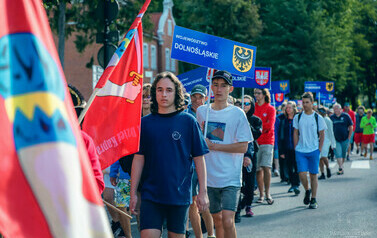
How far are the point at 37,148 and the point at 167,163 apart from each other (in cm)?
277

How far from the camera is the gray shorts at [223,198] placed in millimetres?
6391

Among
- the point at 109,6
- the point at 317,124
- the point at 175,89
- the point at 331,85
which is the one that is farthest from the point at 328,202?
the point at 331,85

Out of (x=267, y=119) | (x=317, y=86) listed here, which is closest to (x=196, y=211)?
(x=267, y=119)

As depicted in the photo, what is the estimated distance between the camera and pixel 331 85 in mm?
32406

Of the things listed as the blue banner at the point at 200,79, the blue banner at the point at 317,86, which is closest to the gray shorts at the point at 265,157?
the blue banner at the point at 200,79

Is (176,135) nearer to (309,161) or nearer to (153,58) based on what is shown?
(309,161)

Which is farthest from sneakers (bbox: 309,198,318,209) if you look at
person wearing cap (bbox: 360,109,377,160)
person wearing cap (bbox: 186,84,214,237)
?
person wearing cap (bbox: 360,109,377,160)

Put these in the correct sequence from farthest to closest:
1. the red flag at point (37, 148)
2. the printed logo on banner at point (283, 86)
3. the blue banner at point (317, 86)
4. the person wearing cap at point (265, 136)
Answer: the blue banner at point (317, 86) < the printed logo on banner at point (283, 86) < the person wearing cap at point (265, 136) < the red flag at point (37, 148)

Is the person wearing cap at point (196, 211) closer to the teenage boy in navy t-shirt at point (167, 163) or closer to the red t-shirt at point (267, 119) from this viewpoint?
the teenage boy in navy t-shirt at point (167, 163)

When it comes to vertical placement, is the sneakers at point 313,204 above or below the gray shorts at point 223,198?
below

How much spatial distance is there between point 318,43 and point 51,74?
43142 millimetres

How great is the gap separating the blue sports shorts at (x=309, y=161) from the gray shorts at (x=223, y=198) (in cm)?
485

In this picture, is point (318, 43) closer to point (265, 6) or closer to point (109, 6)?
point (265, 6)

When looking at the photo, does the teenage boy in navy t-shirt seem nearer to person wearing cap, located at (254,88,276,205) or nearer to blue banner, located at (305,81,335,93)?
person wearing cap, located at (254,88,276,205)
